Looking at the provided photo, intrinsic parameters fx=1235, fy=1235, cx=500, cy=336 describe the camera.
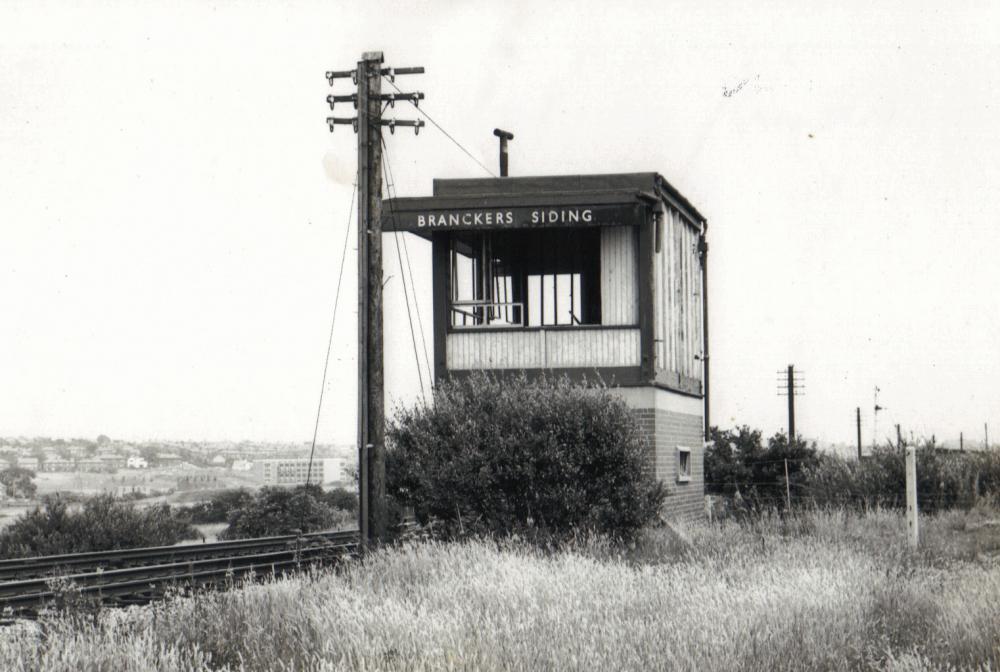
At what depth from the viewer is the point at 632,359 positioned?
66.3 ft

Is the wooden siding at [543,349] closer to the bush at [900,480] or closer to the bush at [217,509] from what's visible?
the bush at [900,480]

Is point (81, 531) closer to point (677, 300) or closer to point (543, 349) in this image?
point (543, 349)

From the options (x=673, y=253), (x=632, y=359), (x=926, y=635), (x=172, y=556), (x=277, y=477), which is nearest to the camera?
(x=926, y=635)

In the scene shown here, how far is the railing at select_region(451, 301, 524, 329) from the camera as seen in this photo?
20.6 metres

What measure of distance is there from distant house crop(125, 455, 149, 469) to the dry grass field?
213ft


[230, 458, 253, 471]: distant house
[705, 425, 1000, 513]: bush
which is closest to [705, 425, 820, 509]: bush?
[705, 425, 1000, 513]: bush

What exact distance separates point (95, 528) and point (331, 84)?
10305 mm

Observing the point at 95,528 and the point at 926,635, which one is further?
the point at 95,528

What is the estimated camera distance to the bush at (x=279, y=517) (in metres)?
27.5

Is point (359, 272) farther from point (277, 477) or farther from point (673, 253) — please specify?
point (277, 477)

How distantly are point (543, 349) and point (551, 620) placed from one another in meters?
10.3

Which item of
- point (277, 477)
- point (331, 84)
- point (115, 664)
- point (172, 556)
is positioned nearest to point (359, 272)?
point (331, 84)

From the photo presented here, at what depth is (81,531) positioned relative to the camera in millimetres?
22719

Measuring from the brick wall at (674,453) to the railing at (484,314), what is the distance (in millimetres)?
2758
